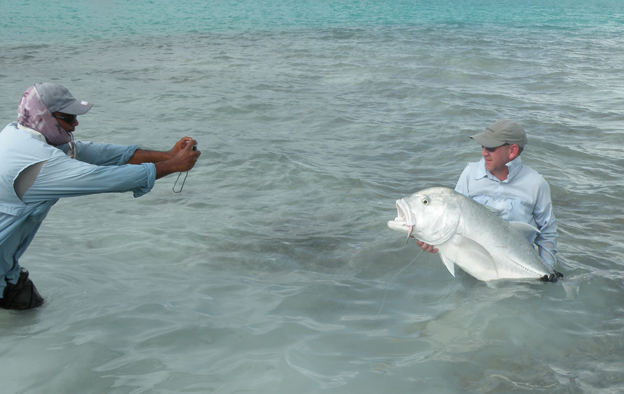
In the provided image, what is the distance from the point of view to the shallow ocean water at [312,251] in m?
4.34

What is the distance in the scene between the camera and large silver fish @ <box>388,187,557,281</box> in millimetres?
4551

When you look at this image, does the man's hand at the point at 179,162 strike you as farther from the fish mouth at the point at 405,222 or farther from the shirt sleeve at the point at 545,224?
the shirt sleeve at the point at 545,224

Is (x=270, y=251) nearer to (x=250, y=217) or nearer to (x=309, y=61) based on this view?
(x=250, y=217)

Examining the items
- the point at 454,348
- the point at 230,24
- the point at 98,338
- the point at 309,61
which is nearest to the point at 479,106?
the point at 309,61

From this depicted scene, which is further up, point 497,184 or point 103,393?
point 497,184

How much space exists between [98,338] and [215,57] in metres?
18.3

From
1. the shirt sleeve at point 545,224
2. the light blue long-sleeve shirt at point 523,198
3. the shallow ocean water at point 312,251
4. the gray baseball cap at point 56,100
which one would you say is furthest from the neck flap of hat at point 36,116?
the shirt sleeve at point 545,224

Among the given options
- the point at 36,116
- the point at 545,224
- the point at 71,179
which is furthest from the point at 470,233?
the point at 36,116

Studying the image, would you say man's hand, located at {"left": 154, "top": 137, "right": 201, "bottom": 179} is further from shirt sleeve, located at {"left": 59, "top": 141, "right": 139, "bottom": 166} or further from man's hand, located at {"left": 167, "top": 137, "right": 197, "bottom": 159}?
shirt sleeve, located at {"left": 59, "top": 141, "right": 139, "bottom": 166}

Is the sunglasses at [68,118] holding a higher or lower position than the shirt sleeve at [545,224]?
higher

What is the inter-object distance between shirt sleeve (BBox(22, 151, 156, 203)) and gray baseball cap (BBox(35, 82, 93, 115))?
1.13 feet

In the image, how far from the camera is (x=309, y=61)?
21.2 metres

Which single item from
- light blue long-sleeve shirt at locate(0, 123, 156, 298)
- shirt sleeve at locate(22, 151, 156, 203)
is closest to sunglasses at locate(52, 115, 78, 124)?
light blue long-sleeve shirt at locate(0, 123, 156, 298)

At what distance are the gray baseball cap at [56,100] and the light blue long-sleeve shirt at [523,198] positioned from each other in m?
3.44
